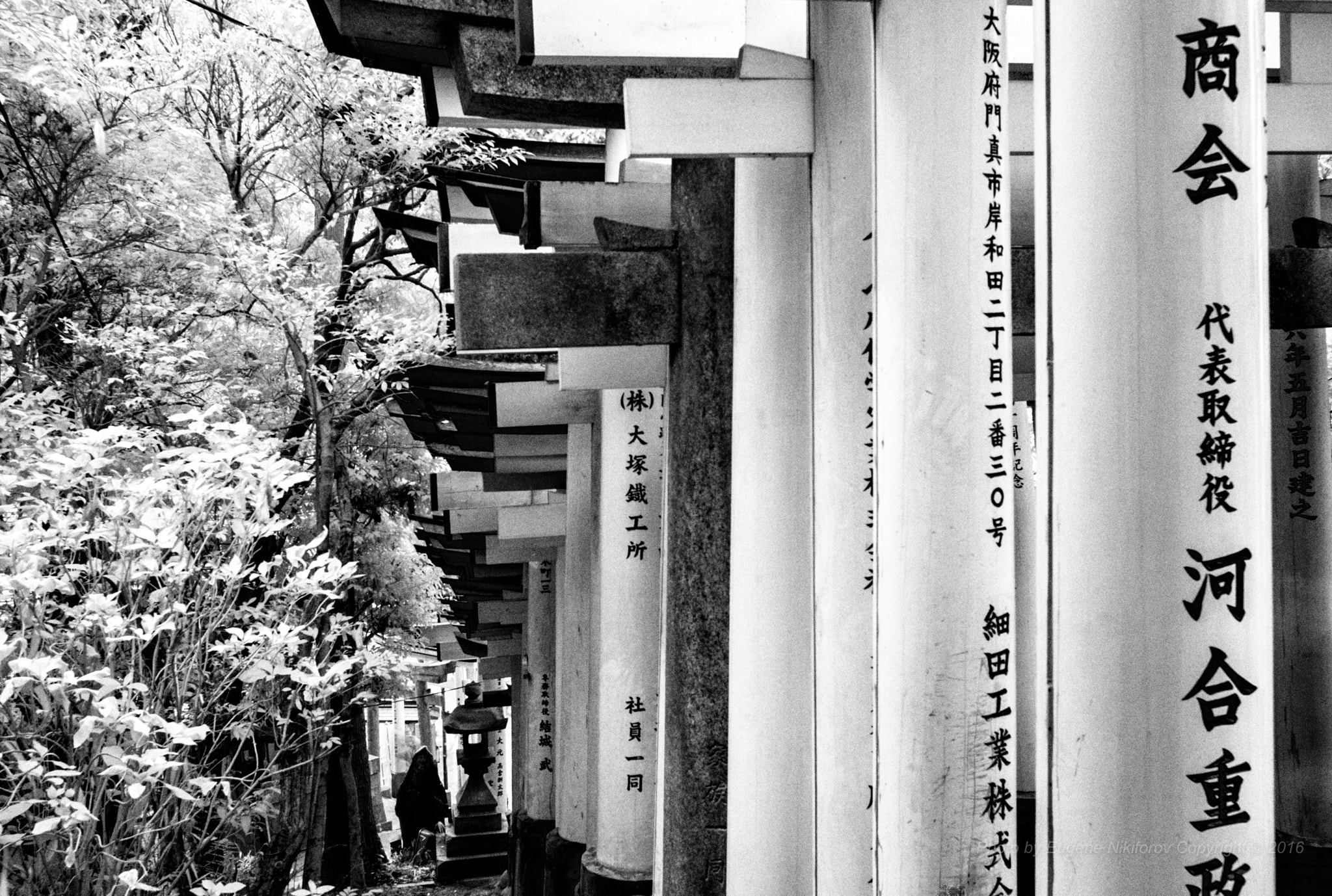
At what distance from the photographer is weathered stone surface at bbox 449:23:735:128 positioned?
7043mm

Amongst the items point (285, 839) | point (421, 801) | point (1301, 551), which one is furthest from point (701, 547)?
point (421, 801)

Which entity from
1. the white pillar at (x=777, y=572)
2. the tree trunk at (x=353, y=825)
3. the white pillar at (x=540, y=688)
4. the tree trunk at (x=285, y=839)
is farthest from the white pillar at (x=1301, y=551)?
the tree trunk at (x=353, y=825)

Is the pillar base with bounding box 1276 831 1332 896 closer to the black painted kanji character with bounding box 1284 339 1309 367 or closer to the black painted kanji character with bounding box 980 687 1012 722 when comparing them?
the black painted kanji character with bounding box 1284 339 1309 367

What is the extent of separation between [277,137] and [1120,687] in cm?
1288

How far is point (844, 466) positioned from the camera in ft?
18.9

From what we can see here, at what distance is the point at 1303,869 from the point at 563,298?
5240 mm

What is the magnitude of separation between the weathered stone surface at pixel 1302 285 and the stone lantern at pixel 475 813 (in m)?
20.5

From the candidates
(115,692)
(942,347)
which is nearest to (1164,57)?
(942,347)

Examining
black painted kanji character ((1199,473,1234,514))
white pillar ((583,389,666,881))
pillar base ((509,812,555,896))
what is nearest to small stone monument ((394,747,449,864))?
pillar base ((509,812,555,896))

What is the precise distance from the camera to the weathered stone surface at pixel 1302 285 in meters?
6.49

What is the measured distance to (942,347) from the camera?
4.75 metres

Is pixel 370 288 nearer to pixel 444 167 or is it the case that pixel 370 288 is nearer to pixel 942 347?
pixel 444 167

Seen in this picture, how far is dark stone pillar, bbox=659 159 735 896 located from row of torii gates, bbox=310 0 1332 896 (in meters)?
0.02

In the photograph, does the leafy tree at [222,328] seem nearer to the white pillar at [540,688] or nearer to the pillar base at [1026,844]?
the white pillar at [540,688]
